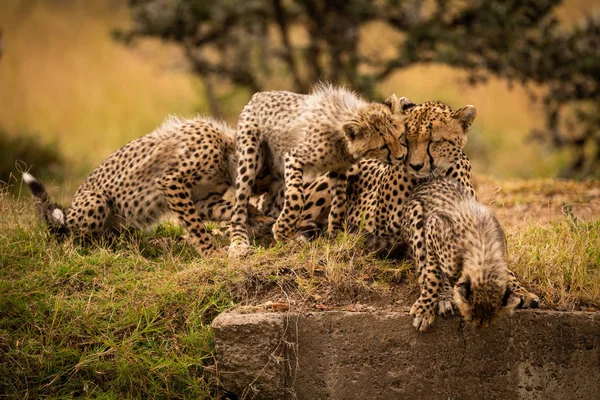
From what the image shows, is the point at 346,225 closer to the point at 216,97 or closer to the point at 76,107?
the point at 216,97

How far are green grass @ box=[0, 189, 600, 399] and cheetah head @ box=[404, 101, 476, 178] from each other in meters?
0.61

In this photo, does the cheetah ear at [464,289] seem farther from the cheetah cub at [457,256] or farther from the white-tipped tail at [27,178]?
the white-tipped tail at [27,178]

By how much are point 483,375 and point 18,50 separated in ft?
41.9

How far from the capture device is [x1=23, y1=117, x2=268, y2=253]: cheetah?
5.58m

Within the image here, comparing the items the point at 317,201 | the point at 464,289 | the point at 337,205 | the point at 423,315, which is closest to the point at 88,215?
the point at 317,201

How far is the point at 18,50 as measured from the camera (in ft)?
48.5

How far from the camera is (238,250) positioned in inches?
205

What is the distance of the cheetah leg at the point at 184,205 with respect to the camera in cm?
545

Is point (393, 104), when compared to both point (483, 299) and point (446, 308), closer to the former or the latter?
point (446, 308)

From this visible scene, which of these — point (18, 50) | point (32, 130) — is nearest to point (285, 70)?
point (32, 130)

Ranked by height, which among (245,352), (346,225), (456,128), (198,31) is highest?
(198,31)

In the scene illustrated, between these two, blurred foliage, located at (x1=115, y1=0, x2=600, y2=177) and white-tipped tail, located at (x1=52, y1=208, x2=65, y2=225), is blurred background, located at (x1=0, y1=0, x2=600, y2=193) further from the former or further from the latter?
white-tipped tail, located at (x1=52, y1=208, x2=65, y2=225)

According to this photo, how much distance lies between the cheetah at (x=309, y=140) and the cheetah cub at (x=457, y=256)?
0.37 m

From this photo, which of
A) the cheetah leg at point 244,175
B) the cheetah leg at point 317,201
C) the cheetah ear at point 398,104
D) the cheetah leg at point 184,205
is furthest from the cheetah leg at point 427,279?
the cheetah leg at point 184,205
